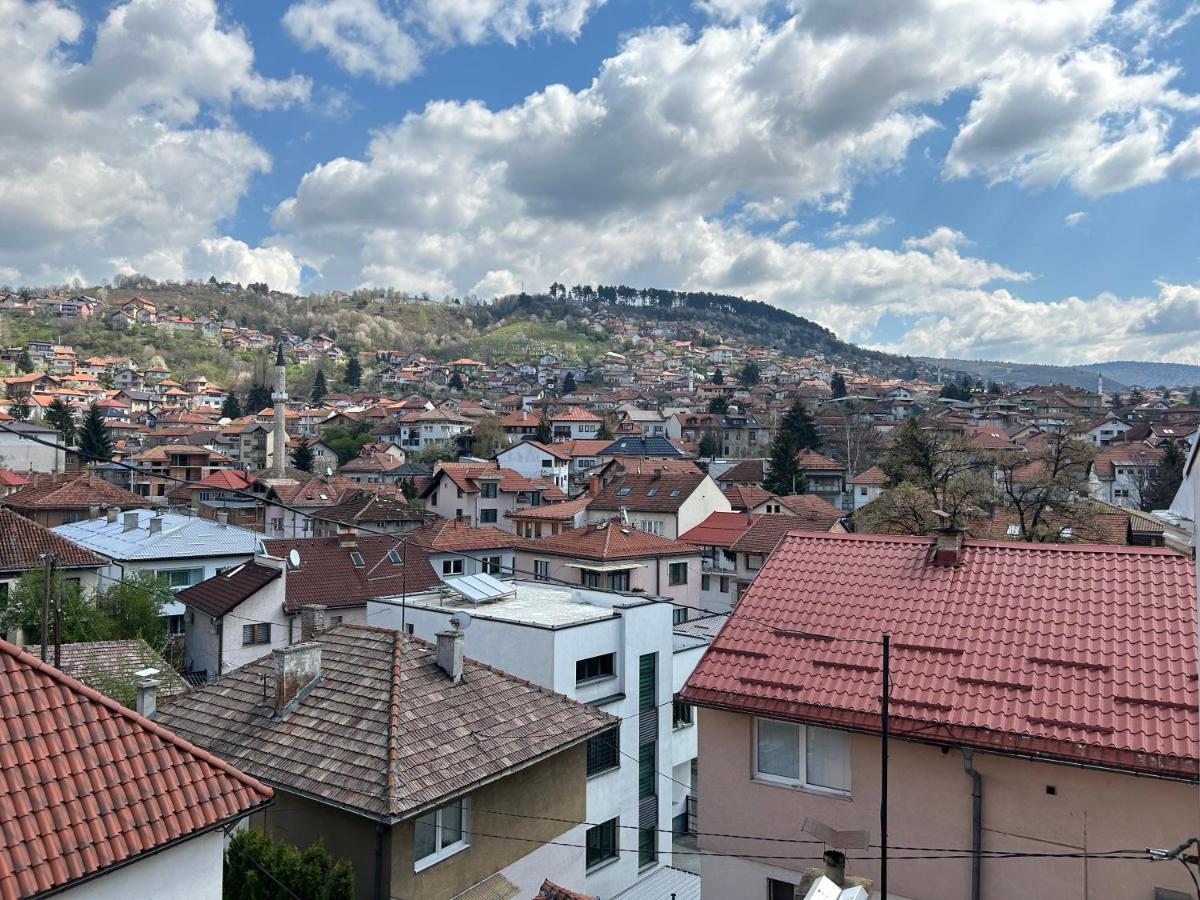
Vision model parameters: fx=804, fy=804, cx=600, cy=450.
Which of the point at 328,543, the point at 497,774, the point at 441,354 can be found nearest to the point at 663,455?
the point at 328,543

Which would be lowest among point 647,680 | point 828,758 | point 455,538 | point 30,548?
point 647,680

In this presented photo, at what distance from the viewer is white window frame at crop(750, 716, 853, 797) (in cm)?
816

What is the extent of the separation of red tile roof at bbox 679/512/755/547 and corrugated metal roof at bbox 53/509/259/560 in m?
21.7

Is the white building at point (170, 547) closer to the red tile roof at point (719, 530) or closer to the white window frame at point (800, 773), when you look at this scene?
the red tile roof at point (719, 530)

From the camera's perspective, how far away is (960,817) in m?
7.55

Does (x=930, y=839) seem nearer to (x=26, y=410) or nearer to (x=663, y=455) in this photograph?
(x=663, y=455)

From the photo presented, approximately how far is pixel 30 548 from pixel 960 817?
105 feet

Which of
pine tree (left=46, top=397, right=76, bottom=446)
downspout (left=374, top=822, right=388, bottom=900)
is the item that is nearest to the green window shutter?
downspout (left=374, top=822, right=388, bottom=900)

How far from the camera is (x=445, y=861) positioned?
9602 millimetres

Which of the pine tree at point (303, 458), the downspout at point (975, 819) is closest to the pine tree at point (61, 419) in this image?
the pine tree at point (303, 458)

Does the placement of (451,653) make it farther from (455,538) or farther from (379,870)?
(455,538)

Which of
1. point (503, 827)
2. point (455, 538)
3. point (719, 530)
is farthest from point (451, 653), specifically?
point (719, 530)

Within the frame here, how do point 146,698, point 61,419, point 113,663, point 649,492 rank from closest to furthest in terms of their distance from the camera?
point 146,698 < point 113,663 < point 649,492 < point 61,419

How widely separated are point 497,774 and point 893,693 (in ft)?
15.5
